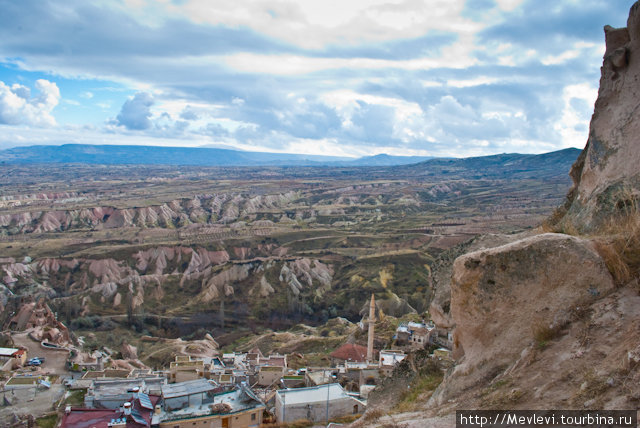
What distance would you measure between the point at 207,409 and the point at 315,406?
4962 mm

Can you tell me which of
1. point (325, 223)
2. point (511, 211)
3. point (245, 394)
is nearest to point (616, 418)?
point (245, 394)

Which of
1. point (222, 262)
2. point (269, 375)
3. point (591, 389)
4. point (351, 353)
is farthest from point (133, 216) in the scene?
point (591, 389)

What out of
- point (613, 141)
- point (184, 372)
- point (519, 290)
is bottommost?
point (184, 372)

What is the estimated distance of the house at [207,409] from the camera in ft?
68.3

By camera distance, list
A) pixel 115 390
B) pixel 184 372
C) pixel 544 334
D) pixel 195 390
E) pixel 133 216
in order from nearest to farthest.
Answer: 1. pixel 544 334
2. pixel 195 390
3. pixel 115 390
4. pixel 184 372
5. pixel 133 216

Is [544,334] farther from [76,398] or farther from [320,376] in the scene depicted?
[76,398]

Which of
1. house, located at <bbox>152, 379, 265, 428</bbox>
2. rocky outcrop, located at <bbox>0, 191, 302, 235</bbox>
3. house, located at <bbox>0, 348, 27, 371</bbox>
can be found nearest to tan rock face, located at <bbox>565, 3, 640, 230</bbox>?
house, located at <bbox>152, 379, 265, 428</bbox>

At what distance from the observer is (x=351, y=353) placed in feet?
124

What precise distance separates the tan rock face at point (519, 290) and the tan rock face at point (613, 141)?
3438 millimetres

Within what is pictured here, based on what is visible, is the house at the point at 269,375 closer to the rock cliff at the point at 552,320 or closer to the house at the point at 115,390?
the house at the point at 115,390

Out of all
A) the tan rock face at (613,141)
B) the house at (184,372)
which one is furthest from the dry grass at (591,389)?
the house at (184,372)

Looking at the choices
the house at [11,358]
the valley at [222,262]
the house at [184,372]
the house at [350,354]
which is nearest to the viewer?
the house at [184,372]

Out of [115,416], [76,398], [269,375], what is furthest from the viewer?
[269,375]

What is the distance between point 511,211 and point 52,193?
148 m
